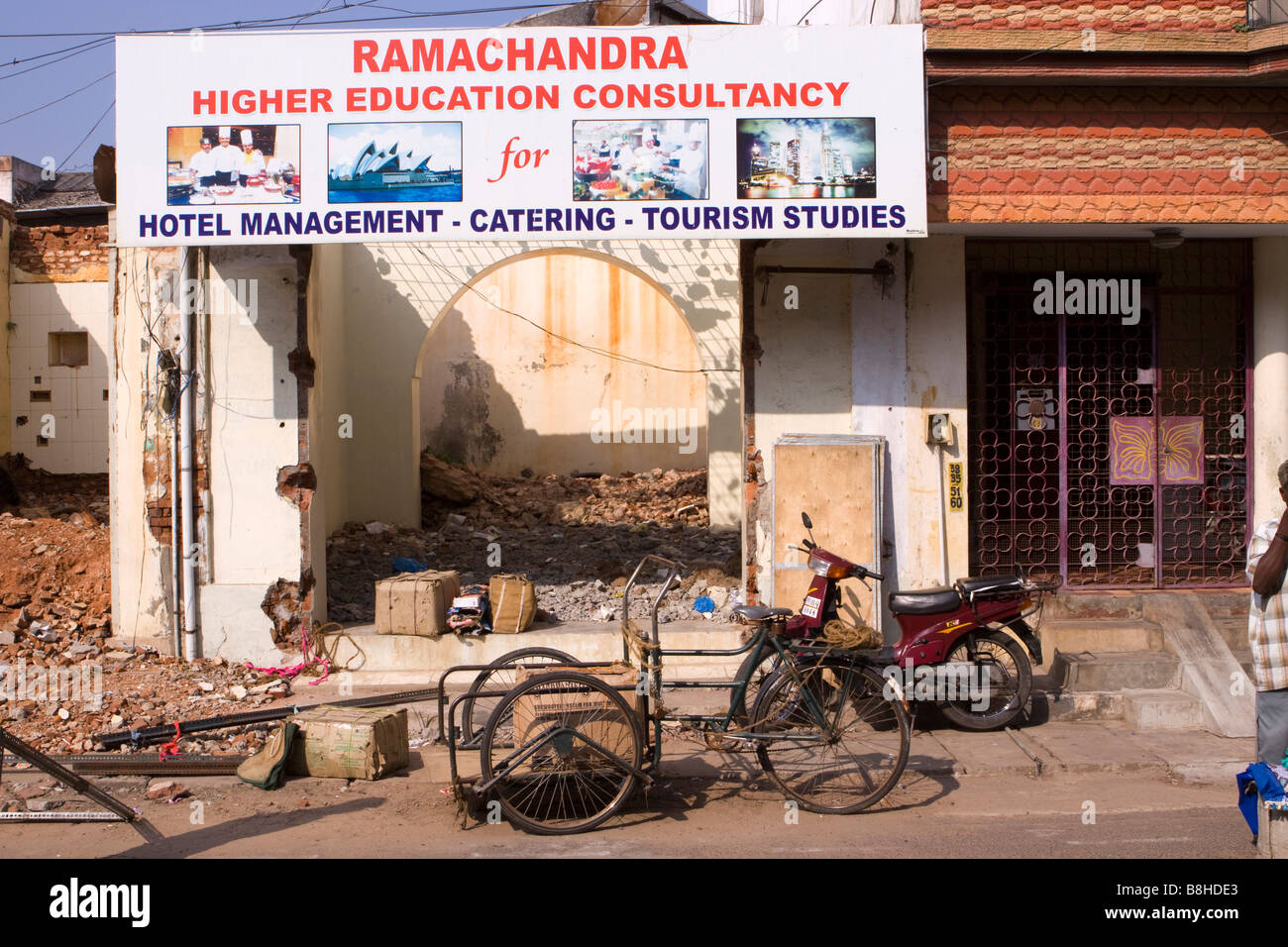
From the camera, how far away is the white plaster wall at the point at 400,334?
14.0 m

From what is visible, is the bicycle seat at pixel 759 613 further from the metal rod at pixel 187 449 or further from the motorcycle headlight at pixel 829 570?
the metal rod at pixel 187 449

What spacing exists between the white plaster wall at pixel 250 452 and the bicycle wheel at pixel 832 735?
470 centimetres

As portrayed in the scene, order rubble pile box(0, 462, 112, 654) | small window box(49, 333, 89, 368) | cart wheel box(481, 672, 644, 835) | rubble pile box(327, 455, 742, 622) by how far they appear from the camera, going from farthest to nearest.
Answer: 1. small window box(49, 333, 89, 368)
2. rubble pile box(327, 455, 742, 622)
3. rubble pile box(0, 462, 112, 654)
4. cart wheel box(481, 672, 644, 835)

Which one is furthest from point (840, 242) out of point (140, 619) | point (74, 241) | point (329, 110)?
point (74, 241)

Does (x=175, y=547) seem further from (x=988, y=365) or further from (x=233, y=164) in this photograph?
(x=988, y=365)

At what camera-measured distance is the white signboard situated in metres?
7.95

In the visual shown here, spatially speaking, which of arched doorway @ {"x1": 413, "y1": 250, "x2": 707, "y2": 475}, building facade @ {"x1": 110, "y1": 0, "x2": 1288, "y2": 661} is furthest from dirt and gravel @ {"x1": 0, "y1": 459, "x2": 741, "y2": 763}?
arched doorway @ {"x1": 413, "y1": 250, "x2": 707, "y2": 475}

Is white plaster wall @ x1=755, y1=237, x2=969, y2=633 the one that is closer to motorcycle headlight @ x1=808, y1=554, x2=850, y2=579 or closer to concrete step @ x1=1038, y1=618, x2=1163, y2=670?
concrete step @ x1=1038, y1=618, x2=1163, y2=670

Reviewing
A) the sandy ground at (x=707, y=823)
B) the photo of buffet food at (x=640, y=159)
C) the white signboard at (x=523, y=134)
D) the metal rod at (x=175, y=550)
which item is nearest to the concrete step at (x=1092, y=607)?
the sandy ground at (x=707, y=823)

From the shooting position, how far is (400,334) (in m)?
14.1

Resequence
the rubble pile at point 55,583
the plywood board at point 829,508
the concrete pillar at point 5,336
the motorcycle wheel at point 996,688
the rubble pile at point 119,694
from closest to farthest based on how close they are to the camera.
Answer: the rubble pile at point 119,694
the motorcycle wheel at point 996,688
the plywood board at point 829,508
the rubble pile at point 55,583
the concrete pillar at point 5,336

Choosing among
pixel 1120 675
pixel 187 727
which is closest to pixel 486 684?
pixel 187 727

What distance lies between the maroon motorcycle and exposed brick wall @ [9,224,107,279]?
13068 mm

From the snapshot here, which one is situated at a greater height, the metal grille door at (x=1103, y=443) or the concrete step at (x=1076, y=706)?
the metal grille door at (x=1103, y=443)
